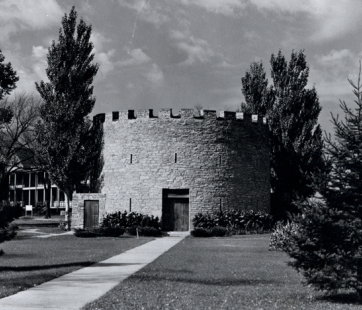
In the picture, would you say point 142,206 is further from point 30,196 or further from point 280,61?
point 30,196

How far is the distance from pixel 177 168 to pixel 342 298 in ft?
76.7

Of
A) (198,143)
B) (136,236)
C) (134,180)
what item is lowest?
(136,236)

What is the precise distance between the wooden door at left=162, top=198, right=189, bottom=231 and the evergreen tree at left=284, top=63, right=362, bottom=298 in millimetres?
23466

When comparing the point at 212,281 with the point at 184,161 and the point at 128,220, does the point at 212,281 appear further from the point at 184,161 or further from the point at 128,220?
the point at 184,161

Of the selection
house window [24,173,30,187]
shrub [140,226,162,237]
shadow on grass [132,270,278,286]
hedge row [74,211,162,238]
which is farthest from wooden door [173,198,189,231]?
house window [24,173,30,187]

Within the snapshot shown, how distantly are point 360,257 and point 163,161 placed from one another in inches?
964

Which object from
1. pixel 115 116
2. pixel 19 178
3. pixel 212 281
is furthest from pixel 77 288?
pixel 19 178

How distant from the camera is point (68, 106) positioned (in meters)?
35.3

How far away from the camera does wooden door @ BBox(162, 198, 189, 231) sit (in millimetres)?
33250

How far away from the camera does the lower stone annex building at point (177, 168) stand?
33.2 metres

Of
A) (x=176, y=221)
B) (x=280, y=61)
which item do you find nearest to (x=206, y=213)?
(x=176, y=221)

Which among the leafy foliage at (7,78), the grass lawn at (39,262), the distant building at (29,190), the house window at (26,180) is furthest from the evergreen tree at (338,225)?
the house window at (26,180)

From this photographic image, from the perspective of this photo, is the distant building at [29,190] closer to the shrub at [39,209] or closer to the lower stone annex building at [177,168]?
the shrub at [39,209]

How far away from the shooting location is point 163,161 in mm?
33406
